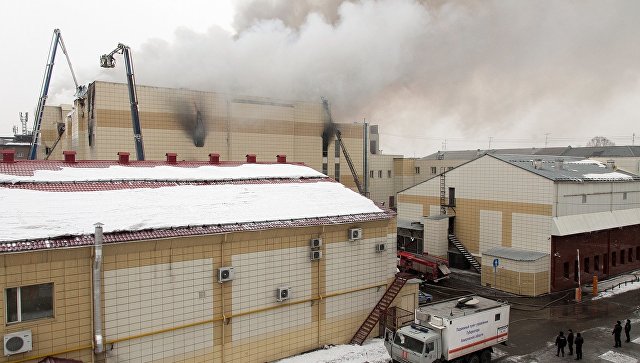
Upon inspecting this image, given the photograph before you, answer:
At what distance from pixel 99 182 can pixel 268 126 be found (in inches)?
932

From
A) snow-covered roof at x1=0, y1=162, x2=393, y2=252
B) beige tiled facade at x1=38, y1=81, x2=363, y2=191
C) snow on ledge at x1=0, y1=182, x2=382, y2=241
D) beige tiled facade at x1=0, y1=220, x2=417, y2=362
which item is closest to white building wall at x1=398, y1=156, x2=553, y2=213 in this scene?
beige tiled facade at x1=38, y1=81, x2=363, y2=191

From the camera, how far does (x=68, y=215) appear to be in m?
14.5

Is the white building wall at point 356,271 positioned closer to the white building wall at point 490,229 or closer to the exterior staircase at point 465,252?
the white building wall at point 490,229

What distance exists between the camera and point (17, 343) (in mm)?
12516

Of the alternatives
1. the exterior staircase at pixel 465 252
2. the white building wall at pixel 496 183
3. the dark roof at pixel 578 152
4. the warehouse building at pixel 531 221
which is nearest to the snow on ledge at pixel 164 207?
the warehouse building at pixel 531 221

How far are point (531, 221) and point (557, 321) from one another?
8.11 metres

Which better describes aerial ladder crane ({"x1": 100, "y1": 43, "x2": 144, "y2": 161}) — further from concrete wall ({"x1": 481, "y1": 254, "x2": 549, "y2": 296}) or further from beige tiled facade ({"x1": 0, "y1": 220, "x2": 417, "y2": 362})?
concrete wall ({"x1": 481, "y1": 254, "x2": 549, "y2": 296})

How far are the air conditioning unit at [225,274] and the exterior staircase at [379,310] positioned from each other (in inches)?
264

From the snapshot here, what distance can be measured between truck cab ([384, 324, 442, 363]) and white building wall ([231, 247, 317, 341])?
3.64 meters

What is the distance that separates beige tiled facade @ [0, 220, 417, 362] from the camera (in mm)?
13461

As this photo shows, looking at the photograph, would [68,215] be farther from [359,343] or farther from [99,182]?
[359,343]

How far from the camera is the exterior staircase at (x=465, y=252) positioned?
33500 mm

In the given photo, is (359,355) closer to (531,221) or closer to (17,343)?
(17,343)

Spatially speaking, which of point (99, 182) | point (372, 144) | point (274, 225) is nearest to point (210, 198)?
point (274, 225)
